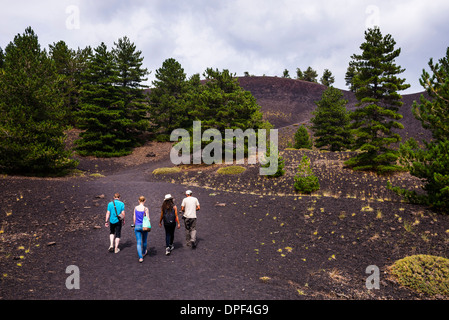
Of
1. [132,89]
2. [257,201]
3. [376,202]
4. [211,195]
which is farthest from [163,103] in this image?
[376,202]

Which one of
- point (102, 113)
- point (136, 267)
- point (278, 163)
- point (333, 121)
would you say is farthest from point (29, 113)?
point (333, 121)

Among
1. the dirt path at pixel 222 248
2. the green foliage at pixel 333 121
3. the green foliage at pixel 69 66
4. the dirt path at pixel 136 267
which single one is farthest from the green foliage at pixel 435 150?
the green foliage at pixel 69 66

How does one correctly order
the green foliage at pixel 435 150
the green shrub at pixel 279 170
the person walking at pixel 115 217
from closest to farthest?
1. the person walking at pixel 115 217
2. the green foliage at pixel 435 150
3. the green shrub at pixel 279 170

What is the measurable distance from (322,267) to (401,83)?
18.7 metres

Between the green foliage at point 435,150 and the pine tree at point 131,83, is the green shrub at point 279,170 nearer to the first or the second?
the green foliage at point 435,150

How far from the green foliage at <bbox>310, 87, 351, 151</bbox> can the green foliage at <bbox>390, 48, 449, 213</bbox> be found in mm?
18088

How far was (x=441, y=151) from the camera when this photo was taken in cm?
1011

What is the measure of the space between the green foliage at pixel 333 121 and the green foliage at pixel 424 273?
24.0 metres

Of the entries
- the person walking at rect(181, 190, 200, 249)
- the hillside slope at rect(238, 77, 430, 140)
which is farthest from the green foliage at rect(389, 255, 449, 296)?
the hillside slope at rect(238, 77, 430, 140)

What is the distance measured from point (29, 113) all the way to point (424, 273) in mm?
21619

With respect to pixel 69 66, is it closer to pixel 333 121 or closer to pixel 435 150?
pixel 333 121

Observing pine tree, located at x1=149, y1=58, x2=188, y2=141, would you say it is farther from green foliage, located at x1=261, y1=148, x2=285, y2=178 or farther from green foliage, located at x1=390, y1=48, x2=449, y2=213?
green foliage, located at x1=390, y1=48, x2=449, y2=213

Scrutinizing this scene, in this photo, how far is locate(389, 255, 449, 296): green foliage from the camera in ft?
21.1

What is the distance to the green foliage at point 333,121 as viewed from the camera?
29.5 meters
